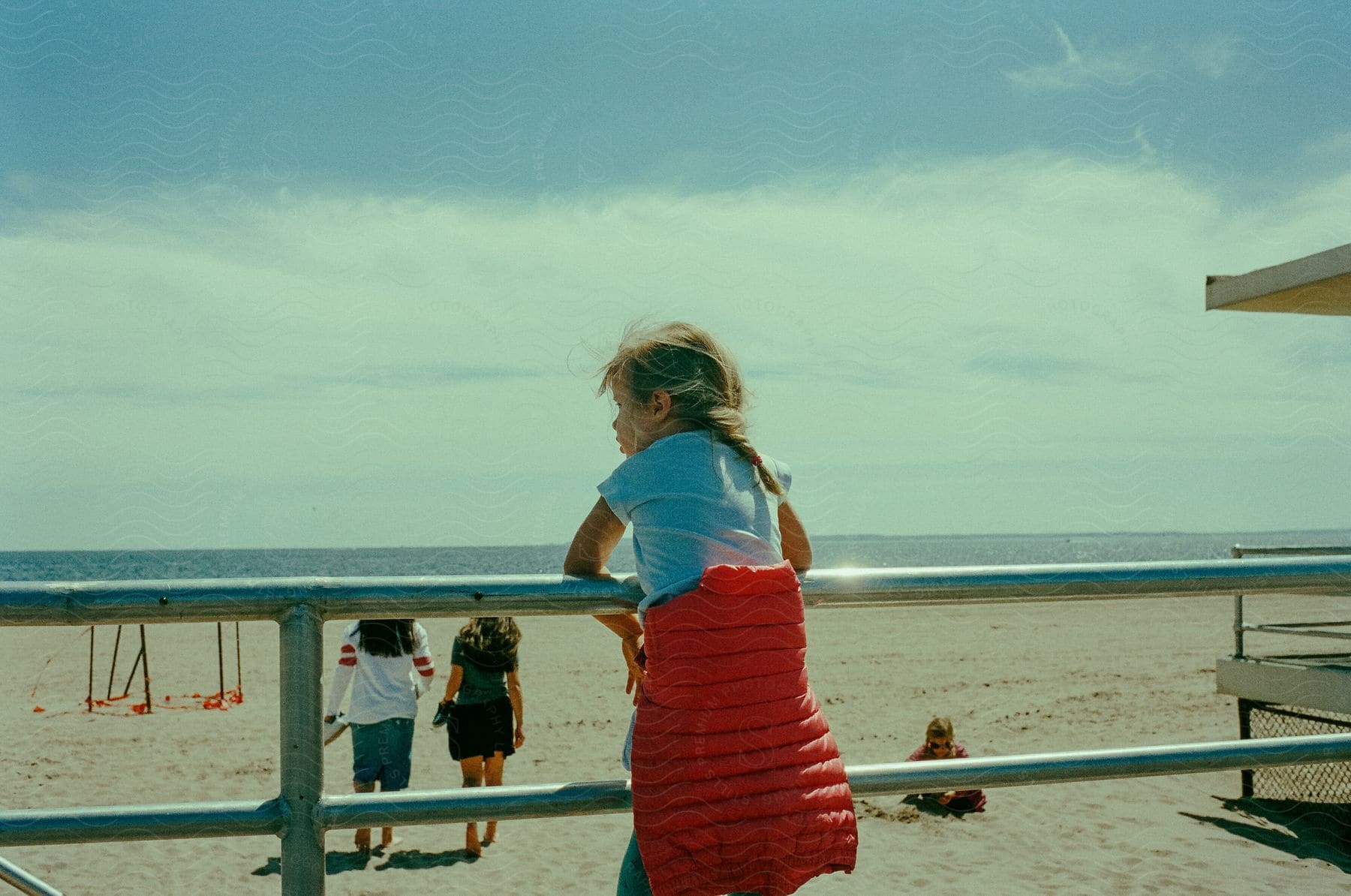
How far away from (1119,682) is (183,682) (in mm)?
15012

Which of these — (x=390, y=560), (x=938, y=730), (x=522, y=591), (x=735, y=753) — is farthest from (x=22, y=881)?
(x=390, y=560)

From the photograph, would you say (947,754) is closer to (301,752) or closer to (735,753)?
(735,753)

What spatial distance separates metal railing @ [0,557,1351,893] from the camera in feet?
5.33

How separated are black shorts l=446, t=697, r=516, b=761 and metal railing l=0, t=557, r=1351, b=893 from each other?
5337mm

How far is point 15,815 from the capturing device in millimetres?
1617

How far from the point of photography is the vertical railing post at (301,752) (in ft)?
5.46

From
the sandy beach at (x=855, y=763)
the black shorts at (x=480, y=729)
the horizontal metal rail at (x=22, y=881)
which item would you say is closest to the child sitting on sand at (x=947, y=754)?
the sandy beach at (x=855, y=763)

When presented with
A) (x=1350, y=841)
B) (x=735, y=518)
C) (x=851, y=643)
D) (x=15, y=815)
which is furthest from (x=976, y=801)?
(x=851, y=643)

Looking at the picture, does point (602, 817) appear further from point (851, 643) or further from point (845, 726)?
point (851, 643)

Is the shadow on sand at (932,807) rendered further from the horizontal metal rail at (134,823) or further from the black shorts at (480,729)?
the horizontal metal rail at (134,823)

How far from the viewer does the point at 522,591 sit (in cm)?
176

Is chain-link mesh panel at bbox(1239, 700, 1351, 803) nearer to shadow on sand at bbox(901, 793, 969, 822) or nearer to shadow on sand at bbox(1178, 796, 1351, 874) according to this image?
shadow on sand at bbox(1178, 796, 1351, 874)

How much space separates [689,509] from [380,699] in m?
5.43

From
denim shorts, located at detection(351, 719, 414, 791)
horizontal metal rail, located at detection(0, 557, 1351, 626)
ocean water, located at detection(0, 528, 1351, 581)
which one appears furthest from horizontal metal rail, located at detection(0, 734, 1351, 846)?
ocean water, located at detection(0, 528, 1351, 581)
